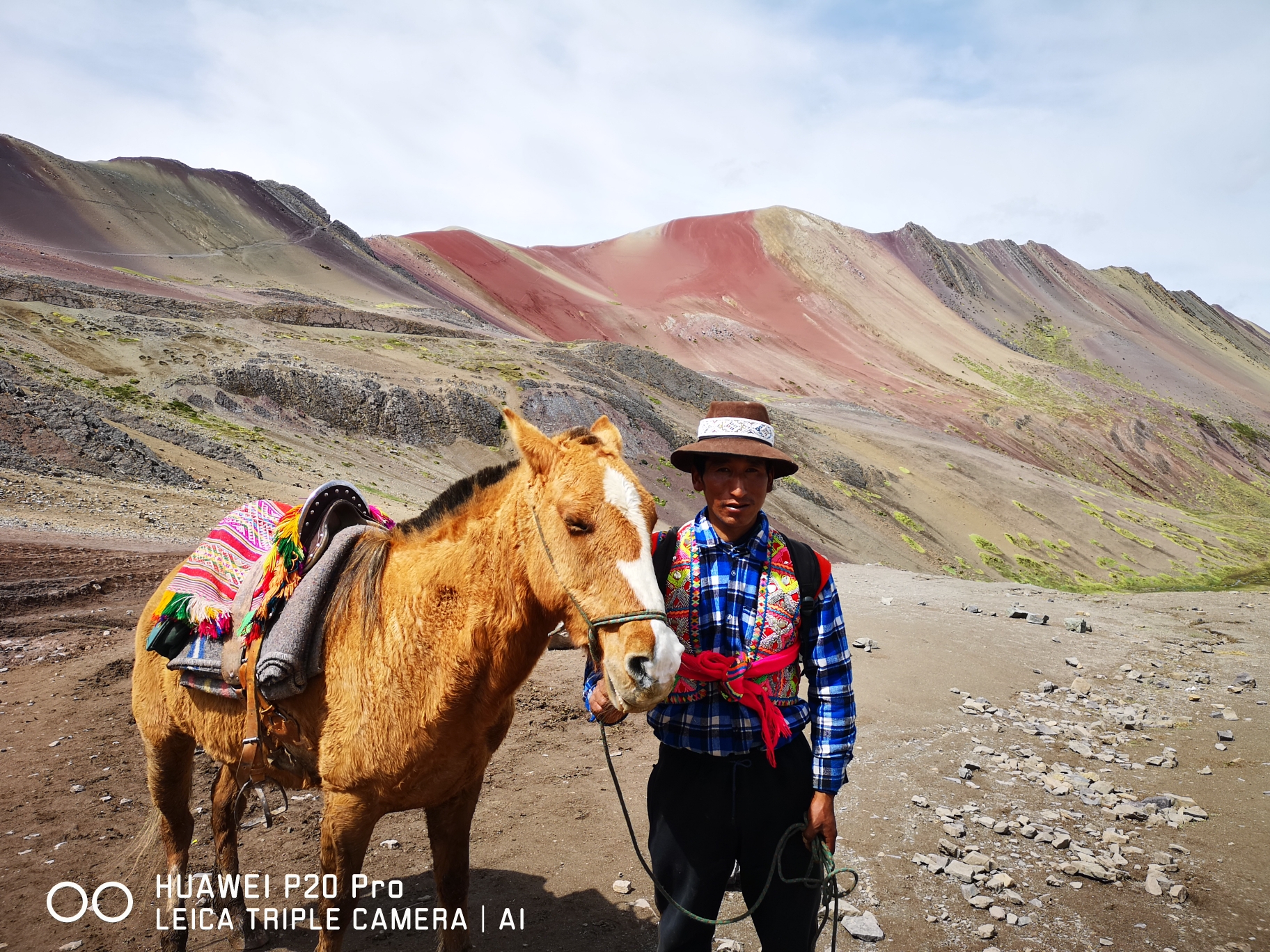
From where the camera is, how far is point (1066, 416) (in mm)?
51250

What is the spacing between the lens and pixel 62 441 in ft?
44.0

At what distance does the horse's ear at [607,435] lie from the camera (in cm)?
247

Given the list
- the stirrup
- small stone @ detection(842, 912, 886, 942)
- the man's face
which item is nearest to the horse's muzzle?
the man's face

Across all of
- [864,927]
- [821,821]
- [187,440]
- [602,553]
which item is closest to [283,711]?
[602,553]

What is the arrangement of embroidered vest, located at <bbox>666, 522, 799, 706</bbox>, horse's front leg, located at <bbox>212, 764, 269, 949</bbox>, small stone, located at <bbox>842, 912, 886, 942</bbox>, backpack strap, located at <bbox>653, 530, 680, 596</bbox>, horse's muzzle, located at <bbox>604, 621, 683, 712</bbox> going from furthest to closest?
horse's front leg, located at <bbox>212, 764, 269, 949</bbox> < small stone, located at <bbox>842, 912, 886, 942</bbox> < backpack strap, located at <bbox>653, 530, 680, 596</bbox> < embroidered vest, located at <bbox>666, 522, 799, 706</bbox> < horse's muzzle, located at <bbox>604, 621, 683, 712</bbox>

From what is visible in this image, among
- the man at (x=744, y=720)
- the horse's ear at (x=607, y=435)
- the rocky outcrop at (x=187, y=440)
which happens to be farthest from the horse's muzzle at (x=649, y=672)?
the rocky outcrop at (x=187, y=440)

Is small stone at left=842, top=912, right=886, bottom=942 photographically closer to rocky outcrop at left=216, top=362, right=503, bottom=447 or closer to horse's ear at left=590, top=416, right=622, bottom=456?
horse's ear at left=590, top=416, right=622, bottom=456

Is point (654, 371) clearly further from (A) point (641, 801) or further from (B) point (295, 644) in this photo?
(B) point (295, 644)

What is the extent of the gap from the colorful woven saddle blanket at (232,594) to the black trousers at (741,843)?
1616mm

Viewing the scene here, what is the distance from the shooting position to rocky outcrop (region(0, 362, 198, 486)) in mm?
12820

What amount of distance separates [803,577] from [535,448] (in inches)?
40.0

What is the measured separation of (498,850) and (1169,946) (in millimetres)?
3686

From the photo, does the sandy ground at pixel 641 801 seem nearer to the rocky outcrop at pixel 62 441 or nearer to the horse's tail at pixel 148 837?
the horse's tail at pixel 148 837

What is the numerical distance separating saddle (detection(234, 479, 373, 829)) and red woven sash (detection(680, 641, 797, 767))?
173 centimetres
